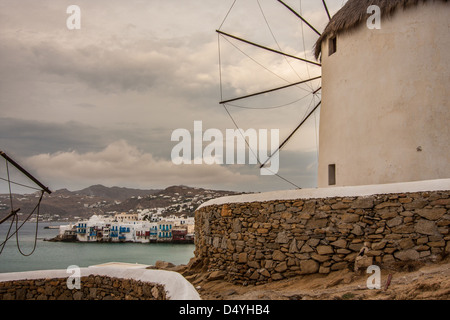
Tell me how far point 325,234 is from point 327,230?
0.08 m

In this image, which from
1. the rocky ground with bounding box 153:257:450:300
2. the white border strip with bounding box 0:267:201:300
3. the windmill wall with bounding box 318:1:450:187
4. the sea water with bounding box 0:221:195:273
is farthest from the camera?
the sea water with bounding box 0:221:195:273

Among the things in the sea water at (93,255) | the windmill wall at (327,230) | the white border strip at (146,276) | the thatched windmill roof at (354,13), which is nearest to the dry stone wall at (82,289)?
Result: the white border strip at (146,276)

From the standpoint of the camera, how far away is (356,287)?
5906mm

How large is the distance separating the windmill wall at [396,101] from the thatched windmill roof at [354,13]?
0.46ft

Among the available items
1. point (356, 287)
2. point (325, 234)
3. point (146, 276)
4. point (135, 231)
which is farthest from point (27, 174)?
point (135, 231)

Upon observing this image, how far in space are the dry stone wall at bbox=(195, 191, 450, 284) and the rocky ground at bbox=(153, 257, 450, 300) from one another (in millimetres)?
183

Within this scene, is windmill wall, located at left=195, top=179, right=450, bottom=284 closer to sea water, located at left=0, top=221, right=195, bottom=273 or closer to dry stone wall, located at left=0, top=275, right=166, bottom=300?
dry stone wall, located at left=0, top=275, right=166, bottom=300

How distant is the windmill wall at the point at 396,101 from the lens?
8.31 meters

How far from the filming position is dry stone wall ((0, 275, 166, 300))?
625 cm

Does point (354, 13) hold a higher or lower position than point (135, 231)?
higher

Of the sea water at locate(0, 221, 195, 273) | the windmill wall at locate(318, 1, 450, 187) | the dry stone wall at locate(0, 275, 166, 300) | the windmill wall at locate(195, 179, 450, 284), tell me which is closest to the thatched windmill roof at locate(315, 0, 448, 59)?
the windmill wall at locate(318, 1, 450, 187)

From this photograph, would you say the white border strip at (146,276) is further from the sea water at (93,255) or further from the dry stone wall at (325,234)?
the sea water at (93,255)

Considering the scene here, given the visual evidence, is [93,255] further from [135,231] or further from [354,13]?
[354,13]
